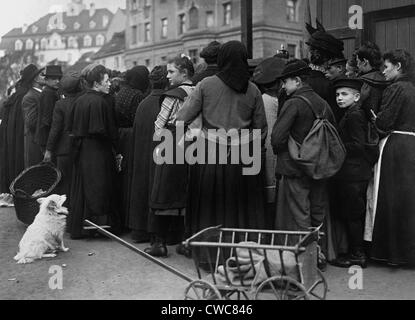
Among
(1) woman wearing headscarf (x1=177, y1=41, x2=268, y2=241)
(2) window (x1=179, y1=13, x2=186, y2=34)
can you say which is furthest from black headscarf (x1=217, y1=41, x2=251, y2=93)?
(2) window (x1=179, y1=13, x2=186, y2=34)

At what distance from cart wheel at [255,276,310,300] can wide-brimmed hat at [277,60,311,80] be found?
6.91ft

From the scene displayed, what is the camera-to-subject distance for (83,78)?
22.6 ft

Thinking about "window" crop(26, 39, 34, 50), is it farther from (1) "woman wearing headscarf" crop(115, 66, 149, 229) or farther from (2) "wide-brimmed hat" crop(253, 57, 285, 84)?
(2) "wide-brimmed hat" crop(253, 57, 285, 84)

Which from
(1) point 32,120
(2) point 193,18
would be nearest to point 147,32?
(2) point 193,18

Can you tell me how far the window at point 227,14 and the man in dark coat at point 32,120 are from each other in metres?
31.6

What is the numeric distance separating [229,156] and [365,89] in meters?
1.57

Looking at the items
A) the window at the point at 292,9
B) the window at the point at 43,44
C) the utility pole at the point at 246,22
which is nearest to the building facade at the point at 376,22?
the utility pole at the point at 246,22

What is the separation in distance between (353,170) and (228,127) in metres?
1.29

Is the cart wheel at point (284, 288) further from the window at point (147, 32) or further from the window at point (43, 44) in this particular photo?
the window at point (43, 44)

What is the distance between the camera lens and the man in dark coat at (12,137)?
8703 millimetres

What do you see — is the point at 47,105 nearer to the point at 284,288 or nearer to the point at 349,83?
the point at 349,83

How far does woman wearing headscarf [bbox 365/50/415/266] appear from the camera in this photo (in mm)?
5266

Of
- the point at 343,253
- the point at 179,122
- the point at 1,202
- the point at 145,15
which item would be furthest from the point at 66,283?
the point at 145,15

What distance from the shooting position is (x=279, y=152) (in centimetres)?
516
